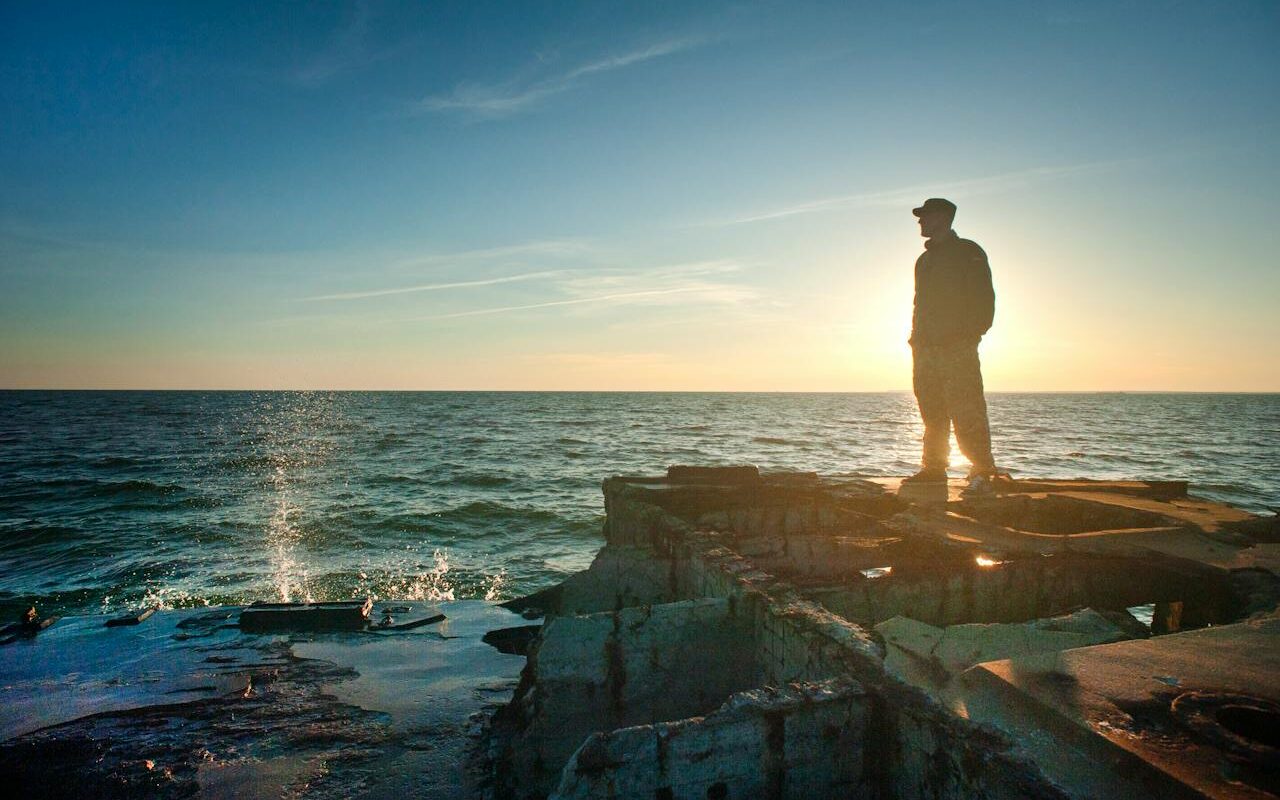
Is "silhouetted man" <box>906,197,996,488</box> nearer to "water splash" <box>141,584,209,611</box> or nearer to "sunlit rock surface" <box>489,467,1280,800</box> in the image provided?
"sunlit rock surface" <box>489,467,1280,800</box>

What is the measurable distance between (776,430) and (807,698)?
49.1 metres

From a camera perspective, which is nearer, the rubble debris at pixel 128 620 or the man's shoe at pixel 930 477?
the rubble debris at pixel 128 620

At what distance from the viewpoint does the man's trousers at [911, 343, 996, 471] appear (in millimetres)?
10172

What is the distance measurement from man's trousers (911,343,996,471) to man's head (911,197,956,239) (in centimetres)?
182

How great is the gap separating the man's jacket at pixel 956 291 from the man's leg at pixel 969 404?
11.8 inches

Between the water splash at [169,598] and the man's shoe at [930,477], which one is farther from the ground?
the man's shoe at [930,477]

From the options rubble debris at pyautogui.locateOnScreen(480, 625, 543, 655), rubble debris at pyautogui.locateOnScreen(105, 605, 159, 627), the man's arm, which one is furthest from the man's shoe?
rubble debris at pyautogui.locateOnScreen(105, 605, 159, 627)

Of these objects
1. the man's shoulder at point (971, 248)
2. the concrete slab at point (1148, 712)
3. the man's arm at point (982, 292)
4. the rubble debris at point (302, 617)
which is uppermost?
the man's shoulder at point (971, 248)

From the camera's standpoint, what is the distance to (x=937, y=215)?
33.3 feet

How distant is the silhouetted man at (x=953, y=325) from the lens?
9.97 metres

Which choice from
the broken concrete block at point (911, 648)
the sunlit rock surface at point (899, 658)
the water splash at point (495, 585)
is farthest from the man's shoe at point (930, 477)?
the water splash at point (495, 585)

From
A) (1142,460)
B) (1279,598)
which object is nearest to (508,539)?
(1279,598)

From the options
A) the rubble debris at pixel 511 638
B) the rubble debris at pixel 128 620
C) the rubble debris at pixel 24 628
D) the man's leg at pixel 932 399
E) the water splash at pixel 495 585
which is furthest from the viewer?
the water splash at pixel 495 585

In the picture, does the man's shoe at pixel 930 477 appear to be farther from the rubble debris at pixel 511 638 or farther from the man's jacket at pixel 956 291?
the rubble debris at pixel 511 638
